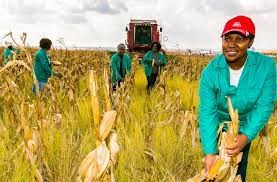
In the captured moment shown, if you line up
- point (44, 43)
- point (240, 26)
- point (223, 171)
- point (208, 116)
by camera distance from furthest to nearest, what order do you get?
1. point (44, 43)
2. point (208, 116)
3. point (240, 26)
4. point (223, 171)

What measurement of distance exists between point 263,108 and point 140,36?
16642 mm

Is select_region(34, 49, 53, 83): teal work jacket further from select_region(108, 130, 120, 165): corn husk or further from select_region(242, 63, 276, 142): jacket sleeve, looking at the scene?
select_region(108, 130, 120, 165): corn husk

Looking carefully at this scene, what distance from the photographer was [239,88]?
7.80 feet

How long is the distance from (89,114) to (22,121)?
2.08 metres

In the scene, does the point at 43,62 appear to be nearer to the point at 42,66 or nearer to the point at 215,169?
the point at 42,66

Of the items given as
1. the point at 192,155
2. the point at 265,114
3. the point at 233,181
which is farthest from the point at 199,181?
the point at 192,155

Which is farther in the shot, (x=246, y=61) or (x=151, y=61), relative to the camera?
(x=151, y=61)

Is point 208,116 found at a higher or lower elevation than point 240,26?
lower

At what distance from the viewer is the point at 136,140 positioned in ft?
11.5

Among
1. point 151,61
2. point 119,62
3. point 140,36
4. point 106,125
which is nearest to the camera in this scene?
point 106,125

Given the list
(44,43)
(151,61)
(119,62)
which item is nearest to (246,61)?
(44,43)

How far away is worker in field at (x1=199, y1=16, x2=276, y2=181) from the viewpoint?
2269mm

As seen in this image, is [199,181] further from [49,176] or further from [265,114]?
[49,176]

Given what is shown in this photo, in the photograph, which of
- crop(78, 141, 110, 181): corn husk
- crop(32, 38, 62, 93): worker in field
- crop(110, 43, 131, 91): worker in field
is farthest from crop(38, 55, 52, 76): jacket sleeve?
crop(78, 141, 110, 181): corn husk
